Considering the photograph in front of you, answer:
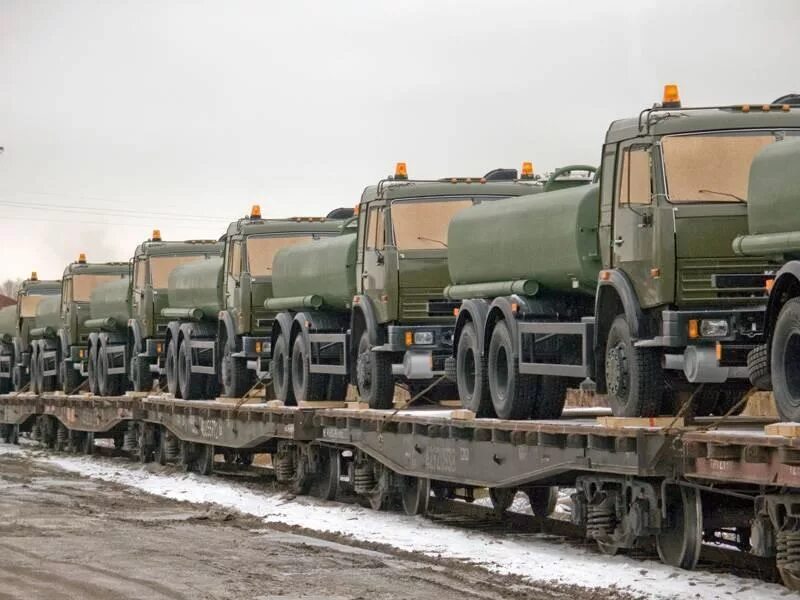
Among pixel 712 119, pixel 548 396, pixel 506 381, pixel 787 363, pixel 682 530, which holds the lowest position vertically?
pixel 682 530

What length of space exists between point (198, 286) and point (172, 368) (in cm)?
225

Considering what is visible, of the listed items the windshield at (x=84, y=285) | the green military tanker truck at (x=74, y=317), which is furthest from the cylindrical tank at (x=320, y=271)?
the windshield at (x=84, y=285)

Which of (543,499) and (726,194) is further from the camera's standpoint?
(543,499)

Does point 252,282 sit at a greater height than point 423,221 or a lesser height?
lesser

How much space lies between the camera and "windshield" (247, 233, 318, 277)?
91.4ft

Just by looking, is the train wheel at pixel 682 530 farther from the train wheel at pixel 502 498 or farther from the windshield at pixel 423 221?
the windshield at pixel 423 221

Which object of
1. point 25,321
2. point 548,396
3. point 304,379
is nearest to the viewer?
point 548,396

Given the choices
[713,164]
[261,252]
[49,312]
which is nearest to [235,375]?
[261,252]

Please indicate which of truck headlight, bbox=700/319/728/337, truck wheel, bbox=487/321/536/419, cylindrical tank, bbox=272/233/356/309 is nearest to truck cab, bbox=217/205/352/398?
cylindrical tank, bbox=272/233/356/309

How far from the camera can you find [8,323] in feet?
160

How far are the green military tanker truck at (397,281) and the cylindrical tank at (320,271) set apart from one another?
1.0 inches

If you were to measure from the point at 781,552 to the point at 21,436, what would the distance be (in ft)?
130

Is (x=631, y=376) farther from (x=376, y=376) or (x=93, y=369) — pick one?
(x=93, y=369)

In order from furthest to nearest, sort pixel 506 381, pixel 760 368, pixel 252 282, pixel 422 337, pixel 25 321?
pixel 25 321
pixel 252 282
pixel 422 337
pixel 506 381
pixel 760 368
